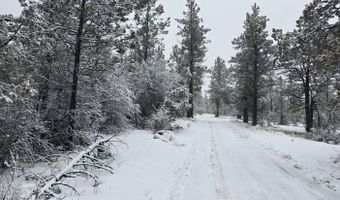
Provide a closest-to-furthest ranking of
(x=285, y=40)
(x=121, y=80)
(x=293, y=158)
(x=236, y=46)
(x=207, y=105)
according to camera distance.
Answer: (x=285, y=40) < (x=293, y=158) < (x=121, y=80) < (x=236, y=46) < (x=207, y=105)

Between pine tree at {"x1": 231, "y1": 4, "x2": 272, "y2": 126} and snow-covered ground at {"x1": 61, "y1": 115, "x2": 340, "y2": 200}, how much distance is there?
12931 millimetres

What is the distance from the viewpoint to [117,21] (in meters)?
9.99

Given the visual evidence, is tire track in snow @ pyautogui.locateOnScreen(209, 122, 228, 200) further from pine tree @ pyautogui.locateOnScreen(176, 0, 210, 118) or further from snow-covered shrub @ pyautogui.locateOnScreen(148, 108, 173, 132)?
pine tree @ pyautogui.locateOnScreen(176, 0, 210, 118)

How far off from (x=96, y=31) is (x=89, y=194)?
6.15 m

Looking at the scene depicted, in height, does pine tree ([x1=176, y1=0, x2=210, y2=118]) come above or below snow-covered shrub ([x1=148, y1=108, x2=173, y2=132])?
above

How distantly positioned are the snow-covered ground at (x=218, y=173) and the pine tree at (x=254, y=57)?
12931 millimetres

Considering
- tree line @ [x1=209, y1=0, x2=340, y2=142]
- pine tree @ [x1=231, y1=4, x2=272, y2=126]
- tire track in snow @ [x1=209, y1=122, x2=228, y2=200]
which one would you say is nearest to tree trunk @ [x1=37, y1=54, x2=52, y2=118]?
tire track in snow @ [x1=209, y1=122, x2=228, y2=200]

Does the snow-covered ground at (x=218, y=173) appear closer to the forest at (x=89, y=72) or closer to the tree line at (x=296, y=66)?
the forest at (x=89, y=72)

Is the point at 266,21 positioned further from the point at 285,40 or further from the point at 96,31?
the point at 96,31

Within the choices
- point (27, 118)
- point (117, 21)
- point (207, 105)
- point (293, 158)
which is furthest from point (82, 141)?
point (207, 105)

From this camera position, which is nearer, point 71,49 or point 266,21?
point 71,49

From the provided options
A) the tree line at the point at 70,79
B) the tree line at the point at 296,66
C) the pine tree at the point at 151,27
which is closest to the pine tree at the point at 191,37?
the tree line at the point at 296,66

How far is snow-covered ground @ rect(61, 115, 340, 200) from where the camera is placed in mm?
5906

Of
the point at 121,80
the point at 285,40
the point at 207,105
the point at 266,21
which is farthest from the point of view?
the point at 207,105
